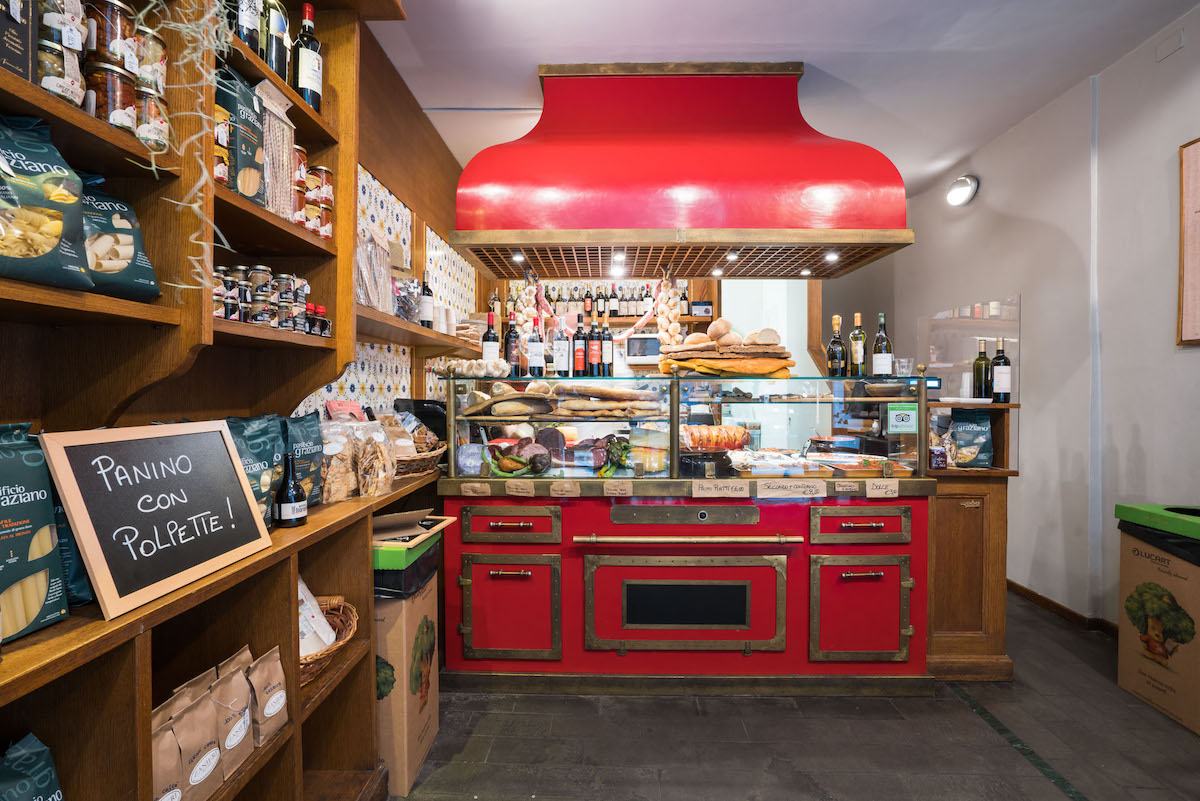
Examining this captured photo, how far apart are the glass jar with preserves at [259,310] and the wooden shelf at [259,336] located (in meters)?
0.04

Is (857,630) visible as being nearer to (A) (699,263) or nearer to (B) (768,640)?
(B) (768,640)

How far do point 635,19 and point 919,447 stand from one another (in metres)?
2.52

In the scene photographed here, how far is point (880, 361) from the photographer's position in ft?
9.41

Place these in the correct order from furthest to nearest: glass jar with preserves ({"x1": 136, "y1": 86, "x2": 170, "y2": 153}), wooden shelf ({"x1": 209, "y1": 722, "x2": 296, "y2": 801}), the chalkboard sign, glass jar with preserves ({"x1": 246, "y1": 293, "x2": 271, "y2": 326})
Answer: glass jar with preserves ({"x1": 246, "y1": 293, "x2": 271, "y2": 326}) → wooden shelf ({"x1": 209, "y1": 722, "x2": 296, "y2": 801}) → glass jar with preserves ({"x1": 136, "y1": 86, "x2": 170, "y2": 153}) → the chalkboard sign

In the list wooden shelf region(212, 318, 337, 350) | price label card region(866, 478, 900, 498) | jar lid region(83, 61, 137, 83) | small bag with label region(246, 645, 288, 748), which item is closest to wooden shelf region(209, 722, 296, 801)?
small bag with label region(246, 645, 288, 748)

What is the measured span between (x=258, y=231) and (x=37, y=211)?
73 centimetres

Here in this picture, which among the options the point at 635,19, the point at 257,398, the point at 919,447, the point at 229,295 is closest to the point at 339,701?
the point at 257,398

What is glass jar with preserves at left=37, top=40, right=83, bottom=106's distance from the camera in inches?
38.7

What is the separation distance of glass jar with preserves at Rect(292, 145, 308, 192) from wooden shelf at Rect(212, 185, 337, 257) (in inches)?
5.0

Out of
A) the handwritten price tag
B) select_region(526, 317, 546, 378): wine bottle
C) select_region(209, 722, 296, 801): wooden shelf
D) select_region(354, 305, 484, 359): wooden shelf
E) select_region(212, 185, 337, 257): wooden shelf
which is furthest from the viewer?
select_region(526, 317, 546, 378): wine bottle

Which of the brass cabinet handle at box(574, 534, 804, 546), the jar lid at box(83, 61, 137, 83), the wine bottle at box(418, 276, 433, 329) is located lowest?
the brass cabinet handle at box(574, 534, 804, 546)

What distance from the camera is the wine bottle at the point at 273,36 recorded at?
64.6 inches

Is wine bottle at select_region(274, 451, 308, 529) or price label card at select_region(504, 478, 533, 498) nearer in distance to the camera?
wine bottle at select_region(274, 451, 308, 529)

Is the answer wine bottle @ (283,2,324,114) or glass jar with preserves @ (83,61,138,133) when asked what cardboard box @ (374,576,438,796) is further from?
wine bottle @ (283,2,324,114)
